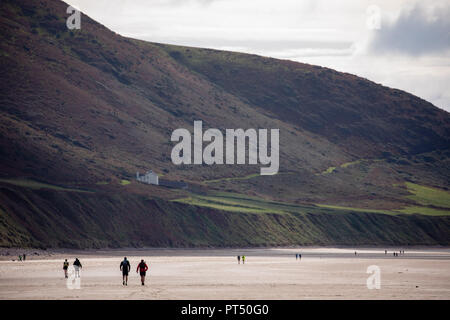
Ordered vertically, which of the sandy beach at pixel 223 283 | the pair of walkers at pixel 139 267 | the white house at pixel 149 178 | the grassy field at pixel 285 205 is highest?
the white house at pixel 149 178

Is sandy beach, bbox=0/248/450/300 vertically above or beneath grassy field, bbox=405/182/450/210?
beneath

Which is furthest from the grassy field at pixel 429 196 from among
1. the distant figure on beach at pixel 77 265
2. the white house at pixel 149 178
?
the distant figure on beach at pixel 77 265

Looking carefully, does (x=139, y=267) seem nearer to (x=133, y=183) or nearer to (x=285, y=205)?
(x=133, y=183)

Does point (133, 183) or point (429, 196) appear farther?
point (429, 196)

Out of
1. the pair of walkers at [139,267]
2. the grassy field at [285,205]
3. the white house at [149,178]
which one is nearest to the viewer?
the pair of walkers at [139,267]

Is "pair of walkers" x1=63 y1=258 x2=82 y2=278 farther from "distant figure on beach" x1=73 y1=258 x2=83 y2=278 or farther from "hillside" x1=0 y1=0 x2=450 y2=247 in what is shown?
"hillside" x1=0 y1=0 x2=450 y2=247

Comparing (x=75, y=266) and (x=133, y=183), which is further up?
(x=133, y=183)

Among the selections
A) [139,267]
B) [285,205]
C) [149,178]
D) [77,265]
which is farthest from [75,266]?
[285,205]

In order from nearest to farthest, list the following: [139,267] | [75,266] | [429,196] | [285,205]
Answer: [139,267] → [75,266] → [285,205] → [429,196]

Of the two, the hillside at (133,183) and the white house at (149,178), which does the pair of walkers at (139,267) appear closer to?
the hillside at (133,183)

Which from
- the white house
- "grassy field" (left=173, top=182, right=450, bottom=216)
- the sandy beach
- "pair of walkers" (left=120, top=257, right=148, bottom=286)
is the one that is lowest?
the sandy beach

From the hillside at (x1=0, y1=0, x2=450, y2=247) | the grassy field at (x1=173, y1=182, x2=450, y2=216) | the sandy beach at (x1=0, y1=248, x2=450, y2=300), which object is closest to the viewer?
the sandy beach at (x1=0, y1=248, x2=450, y2=300)

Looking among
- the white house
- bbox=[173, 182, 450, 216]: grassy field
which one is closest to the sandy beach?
bbox=[173, 182, 450, 216]: grassy field
